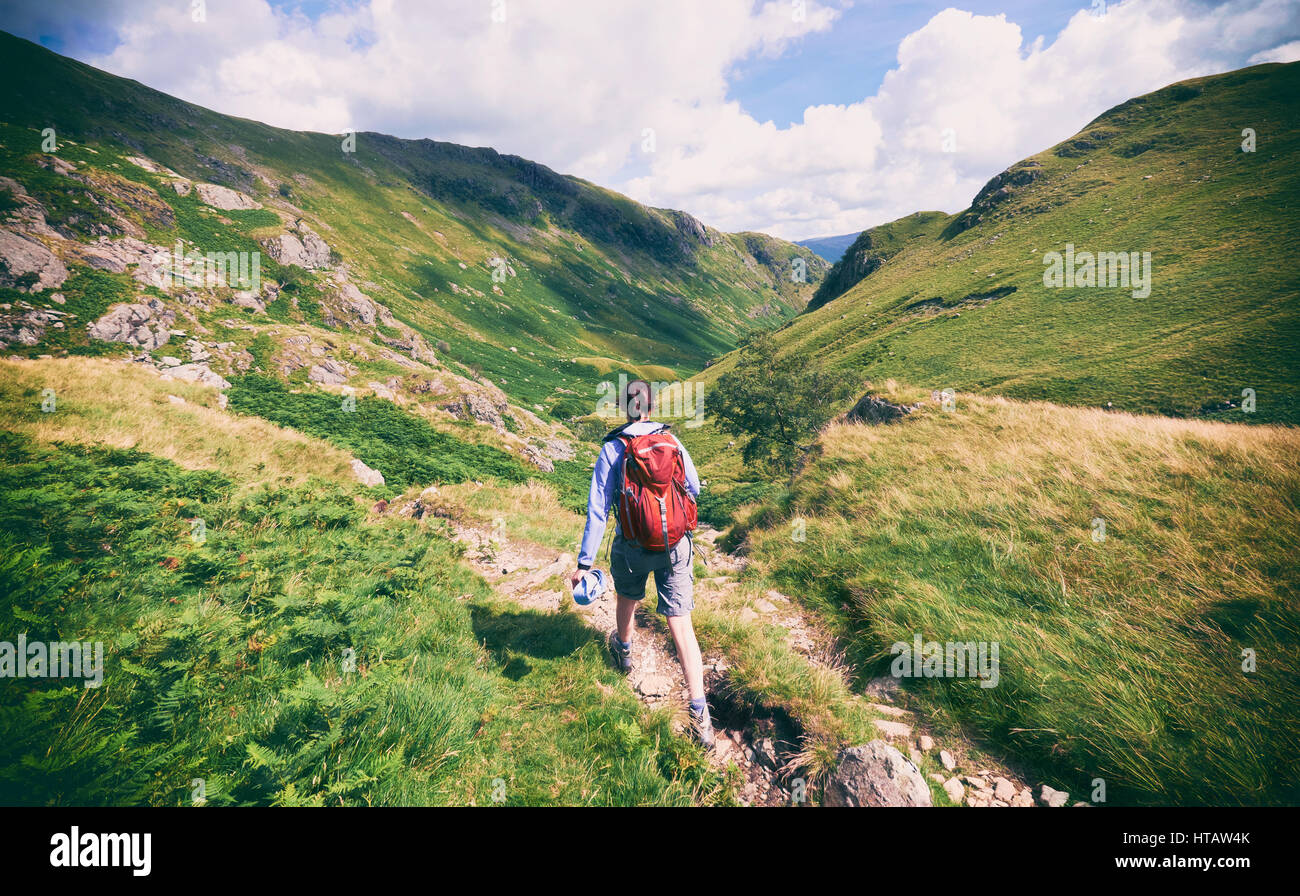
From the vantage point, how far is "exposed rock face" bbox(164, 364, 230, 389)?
1834 centimetres

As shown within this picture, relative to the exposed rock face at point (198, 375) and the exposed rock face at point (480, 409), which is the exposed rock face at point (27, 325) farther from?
the exposed rock face at point (480, 409)

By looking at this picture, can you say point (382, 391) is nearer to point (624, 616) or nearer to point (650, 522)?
point (624, 616)

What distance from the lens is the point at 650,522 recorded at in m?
4.84

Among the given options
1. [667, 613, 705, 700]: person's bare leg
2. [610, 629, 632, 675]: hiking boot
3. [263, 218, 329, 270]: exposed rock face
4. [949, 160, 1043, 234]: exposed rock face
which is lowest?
[610, 629, 632, 675]: hiking boot

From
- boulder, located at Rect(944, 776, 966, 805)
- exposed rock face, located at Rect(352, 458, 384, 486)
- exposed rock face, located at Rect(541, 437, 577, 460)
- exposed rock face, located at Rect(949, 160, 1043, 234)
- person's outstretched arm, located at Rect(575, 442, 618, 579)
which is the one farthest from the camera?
exposed rock face, located at Rect(949, 160, 1043, 234)

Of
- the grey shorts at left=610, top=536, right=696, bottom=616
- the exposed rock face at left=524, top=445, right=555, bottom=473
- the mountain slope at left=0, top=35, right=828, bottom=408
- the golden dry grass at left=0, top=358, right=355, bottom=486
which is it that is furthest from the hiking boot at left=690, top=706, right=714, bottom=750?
the mountain slope at left=0, top=35, right=828, bottom=408

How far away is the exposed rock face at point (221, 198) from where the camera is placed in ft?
132

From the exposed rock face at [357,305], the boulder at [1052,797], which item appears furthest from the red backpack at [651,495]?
the exposed rock face at [357,305]

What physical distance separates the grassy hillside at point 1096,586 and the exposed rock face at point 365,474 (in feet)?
37.1

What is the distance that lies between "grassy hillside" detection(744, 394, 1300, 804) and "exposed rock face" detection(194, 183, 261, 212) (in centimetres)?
5757

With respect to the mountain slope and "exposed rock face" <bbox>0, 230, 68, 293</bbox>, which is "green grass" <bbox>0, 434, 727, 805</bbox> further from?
the mountain slope

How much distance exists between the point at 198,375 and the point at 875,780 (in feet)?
87.6

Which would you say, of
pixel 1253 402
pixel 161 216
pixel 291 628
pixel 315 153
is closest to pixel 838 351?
pixel 1253 402
